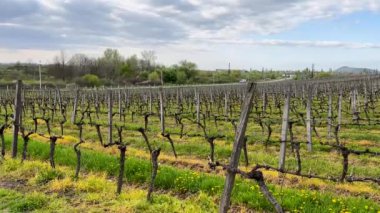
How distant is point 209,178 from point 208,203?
3.73 feet

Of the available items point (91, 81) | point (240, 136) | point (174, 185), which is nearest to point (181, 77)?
point (91, 81)

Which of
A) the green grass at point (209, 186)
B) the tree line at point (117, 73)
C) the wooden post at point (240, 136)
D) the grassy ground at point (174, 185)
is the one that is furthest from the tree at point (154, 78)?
the wooden post at point (240, 136)

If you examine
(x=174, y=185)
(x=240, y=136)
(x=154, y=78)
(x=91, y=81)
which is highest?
(x=154, y=78)

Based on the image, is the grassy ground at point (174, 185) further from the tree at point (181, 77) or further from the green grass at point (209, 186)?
the tree at point (181, 77)

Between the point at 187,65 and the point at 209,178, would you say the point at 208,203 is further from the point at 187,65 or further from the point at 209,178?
the point at 187,65

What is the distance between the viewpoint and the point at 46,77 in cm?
9400

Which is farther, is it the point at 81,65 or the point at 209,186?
the point at 81,65

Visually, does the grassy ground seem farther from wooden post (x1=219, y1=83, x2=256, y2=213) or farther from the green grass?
wooden post (x1=219, y1=83, x2=256, y2=213)

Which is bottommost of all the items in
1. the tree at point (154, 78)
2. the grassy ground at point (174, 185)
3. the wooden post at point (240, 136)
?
the grassy ground at point (174, 185)

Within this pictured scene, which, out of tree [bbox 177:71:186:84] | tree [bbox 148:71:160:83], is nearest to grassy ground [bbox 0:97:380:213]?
tree [bbox 177:71:186:84]

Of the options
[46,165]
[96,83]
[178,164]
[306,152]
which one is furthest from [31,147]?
[96,83]

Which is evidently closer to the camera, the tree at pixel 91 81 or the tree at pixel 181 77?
the tree at pixel 91 81

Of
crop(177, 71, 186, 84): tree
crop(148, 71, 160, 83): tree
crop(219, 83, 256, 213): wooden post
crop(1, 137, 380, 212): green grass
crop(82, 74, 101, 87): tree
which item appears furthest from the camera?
crop(148, 71, 160, 83): tree

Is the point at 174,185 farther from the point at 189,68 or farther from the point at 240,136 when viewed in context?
the point at 189,68
